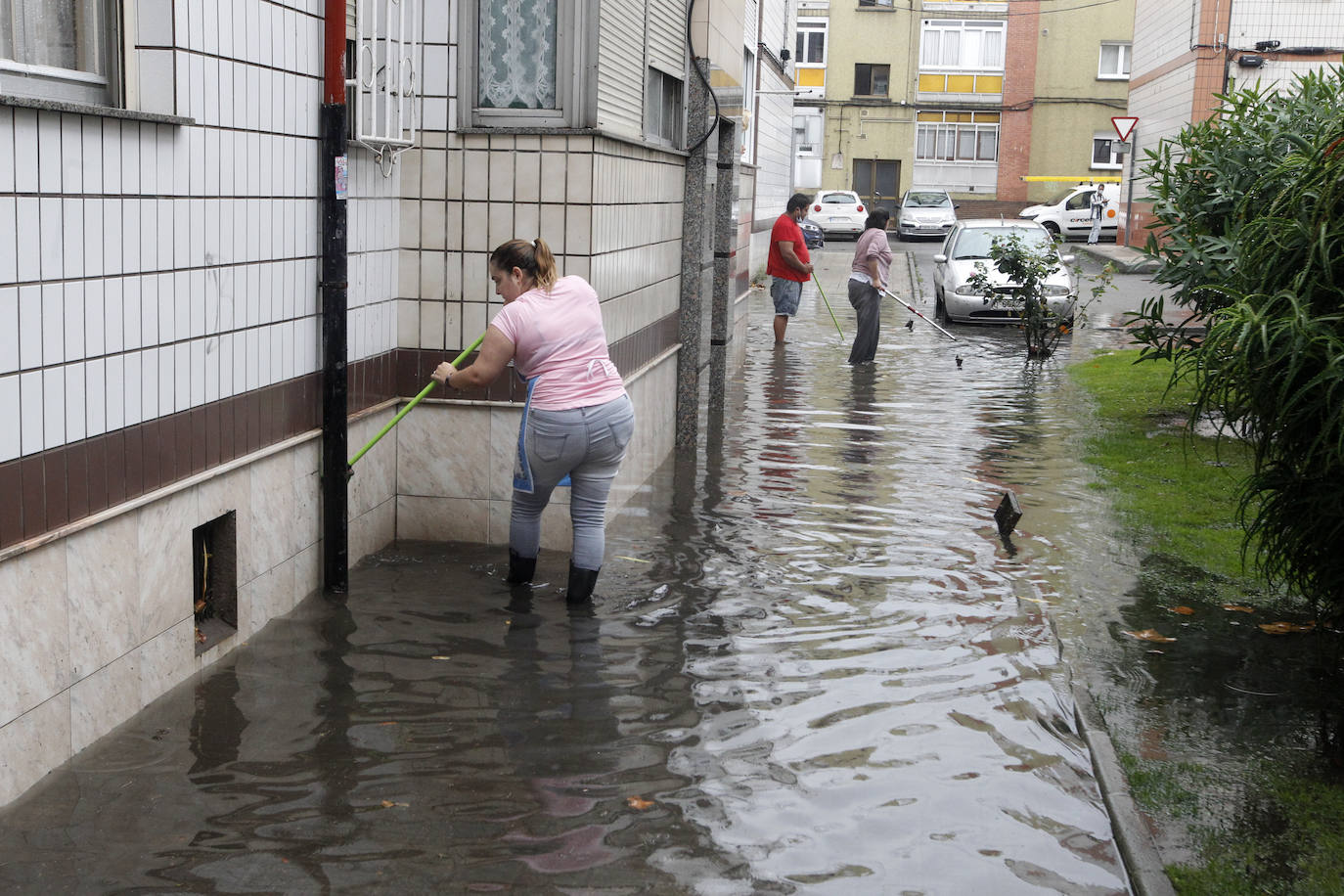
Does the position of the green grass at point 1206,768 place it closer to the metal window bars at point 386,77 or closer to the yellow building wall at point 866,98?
the metal window bars at point 386,77

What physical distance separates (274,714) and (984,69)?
5354cm

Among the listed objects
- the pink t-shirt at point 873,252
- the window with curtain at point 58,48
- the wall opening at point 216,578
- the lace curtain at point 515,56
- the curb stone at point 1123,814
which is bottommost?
the curb stone at point 1123,814

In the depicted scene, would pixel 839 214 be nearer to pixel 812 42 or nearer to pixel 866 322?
pixel 812 42

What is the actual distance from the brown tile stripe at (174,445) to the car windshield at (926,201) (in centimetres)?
3901

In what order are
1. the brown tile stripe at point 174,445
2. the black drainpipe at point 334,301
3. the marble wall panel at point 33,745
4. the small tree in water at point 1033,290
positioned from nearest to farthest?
the marble wall panel at point 33,745, the brown tile stripe at point 174,445, the black drainpipe at point 334,301, the small tree in water at point 1033,290

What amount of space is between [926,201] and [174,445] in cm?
4179

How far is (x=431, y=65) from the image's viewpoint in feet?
23.7

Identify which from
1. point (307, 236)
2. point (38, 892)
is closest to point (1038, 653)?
point (307, 236)

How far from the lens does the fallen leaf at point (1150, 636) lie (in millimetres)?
6406

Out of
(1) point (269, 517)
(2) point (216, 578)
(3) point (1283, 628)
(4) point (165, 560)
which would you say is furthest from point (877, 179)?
(4) point (165, 560)

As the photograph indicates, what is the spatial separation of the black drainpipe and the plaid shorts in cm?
1173

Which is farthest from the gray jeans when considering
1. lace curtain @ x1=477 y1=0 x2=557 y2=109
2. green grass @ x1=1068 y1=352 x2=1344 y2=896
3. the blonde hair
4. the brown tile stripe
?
green grass @ x1=1068 y1=352 x2=1344 y2=896

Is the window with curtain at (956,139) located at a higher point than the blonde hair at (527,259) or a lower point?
higher

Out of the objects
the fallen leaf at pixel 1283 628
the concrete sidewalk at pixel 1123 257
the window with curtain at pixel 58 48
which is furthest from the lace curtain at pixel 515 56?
the concrete sidewalk at pixel 1123 257
